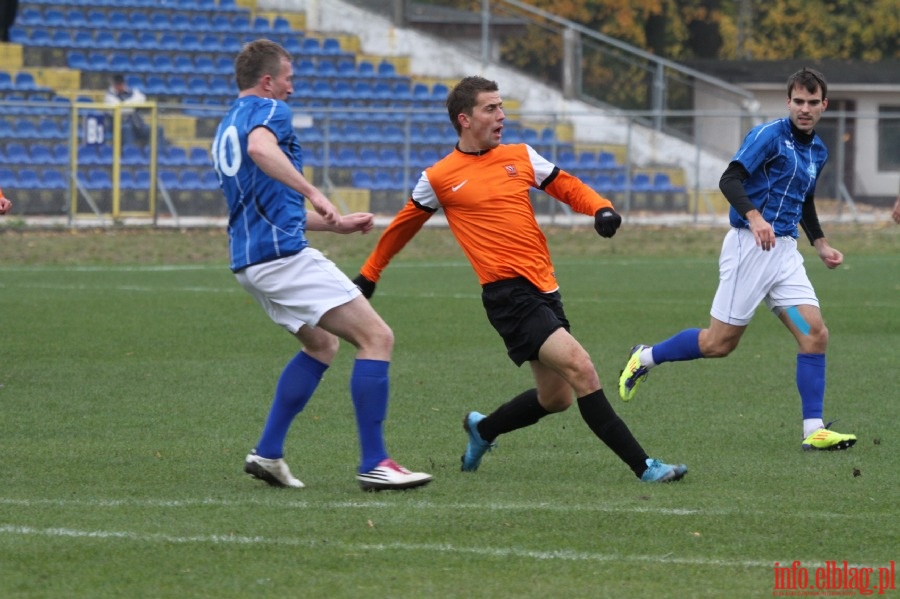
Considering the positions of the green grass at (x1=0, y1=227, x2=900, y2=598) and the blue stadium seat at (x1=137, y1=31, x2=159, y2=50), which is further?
the blue stadium seat at (x1=137, y1=31, x2=159, y2=50)

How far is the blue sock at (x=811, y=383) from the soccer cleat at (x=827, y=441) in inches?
9.2

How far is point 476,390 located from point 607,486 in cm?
321

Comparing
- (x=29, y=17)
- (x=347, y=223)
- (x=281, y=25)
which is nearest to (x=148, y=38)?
(x=29, y=17)

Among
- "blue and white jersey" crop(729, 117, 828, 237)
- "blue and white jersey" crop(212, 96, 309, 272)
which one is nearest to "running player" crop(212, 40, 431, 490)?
"blue and white jersey" crop(212, 96, 309, 272)

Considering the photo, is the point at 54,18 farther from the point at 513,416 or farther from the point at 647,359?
the point at 513,416

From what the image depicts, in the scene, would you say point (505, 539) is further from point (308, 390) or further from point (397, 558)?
point (308, 390)

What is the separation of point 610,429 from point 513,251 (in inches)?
35.8

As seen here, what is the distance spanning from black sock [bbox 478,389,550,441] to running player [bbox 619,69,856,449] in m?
1.52

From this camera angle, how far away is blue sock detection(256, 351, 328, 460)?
6.49 metres

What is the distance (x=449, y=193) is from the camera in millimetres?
6770

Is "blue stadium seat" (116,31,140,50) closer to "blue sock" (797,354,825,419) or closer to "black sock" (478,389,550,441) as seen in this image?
"blue sock" (797,354,825,419)

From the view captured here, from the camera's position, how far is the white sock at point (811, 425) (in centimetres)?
766

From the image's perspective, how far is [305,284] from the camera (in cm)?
623

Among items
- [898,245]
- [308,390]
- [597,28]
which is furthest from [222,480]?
[597,28]
